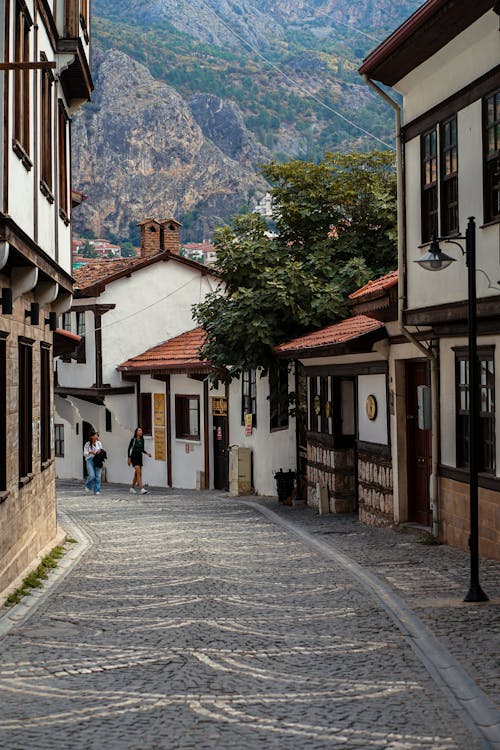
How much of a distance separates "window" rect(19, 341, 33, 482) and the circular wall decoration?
6424 millimetres

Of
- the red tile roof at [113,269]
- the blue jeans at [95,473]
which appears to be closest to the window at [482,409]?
the blue jeans at [95,473]

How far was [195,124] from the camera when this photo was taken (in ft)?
544

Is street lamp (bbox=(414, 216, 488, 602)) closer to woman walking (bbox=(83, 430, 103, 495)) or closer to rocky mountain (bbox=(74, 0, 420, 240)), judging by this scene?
woman walking (bbox=(83, 430, 103, 495))

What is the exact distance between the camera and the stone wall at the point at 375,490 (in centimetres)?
1784

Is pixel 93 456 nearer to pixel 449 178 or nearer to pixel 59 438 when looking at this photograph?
pixel 59 438

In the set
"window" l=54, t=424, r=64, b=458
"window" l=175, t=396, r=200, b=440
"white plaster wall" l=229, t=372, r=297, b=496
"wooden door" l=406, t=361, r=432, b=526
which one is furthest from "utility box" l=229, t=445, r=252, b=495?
"window" l=54, t=424, r=64, b=458

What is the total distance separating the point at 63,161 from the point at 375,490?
23.6 ft

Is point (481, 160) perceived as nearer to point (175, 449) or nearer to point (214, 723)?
point (214, 723)

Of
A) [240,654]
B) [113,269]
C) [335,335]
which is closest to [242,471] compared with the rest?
[335,335]

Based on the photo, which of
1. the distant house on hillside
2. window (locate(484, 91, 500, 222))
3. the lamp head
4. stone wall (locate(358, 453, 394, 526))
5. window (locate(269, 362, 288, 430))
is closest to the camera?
the lamp head

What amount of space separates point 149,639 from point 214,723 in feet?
8.39

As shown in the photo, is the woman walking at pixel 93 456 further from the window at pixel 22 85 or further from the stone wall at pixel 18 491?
the window at pixel 22 85

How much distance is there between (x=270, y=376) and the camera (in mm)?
26000

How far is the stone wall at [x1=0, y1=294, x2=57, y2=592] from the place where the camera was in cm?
1152
